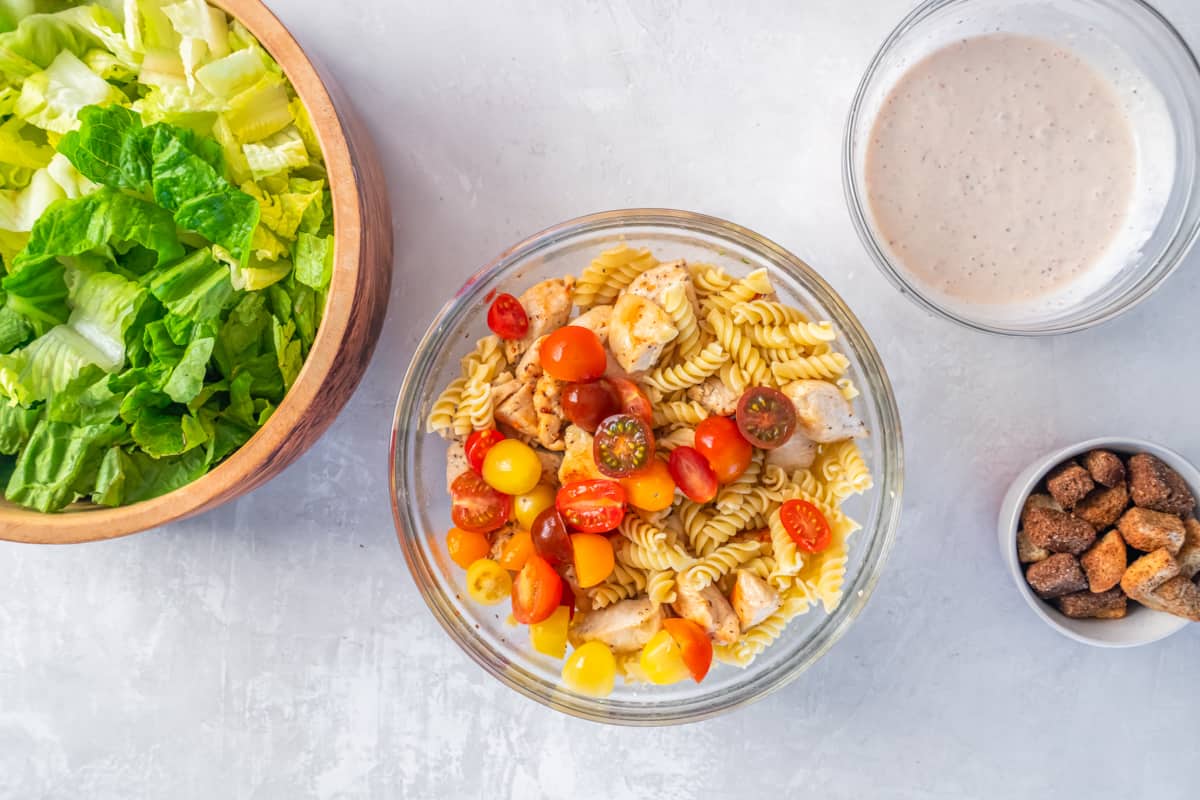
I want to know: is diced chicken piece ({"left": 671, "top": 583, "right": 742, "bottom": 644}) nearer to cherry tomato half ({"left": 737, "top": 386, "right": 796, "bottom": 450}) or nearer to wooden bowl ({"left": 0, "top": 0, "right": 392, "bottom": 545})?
cherry tomato half ({"left": 737, "top": 386, "right": 796, "bottom": 450})

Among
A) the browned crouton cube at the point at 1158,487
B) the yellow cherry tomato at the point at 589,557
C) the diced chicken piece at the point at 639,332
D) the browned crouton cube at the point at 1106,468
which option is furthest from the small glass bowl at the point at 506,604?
the browned crouton cube at the point at 1158,487

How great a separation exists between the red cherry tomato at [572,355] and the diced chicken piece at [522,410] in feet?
0.40

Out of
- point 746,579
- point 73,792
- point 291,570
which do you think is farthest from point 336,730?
point 746,579

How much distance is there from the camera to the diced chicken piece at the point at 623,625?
2.39 meters

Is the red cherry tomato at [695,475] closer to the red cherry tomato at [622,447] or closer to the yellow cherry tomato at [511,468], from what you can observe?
the red cherry tomato at [622,447]

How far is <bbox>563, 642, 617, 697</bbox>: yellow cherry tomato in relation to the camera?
235 centimetres

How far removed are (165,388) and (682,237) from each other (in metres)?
1.51

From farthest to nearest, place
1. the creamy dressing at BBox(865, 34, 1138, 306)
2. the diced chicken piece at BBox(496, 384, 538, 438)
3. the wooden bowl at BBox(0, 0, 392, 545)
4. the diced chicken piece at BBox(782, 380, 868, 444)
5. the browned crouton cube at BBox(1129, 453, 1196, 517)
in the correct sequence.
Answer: the creamy dressing at BBox(865, 34, 1138, 306), the browned crouton cube at BBox(1129, 453, 1196, 517), the diced chicken piece at BBox(496, 384, 538, 438), the diced chicken piece at BBox(782, 380, 868, 444), the wooden bowl at BBox(0, 0, 392, 545)

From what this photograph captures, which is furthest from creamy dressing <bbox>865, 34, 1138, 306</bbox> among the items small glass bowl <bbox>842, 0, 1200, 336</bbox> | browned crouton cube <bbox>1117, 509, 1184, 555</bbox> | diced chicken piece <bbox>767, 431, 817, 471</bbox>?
browned crouton cube <bbox>1117, 509, 1184, 555</bbox>

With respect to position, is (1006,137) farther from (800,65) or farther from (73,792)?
(73,792)

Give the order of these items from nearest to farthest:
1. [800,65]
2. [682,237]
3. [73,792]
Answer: [682,237], [800,65], [73,792]

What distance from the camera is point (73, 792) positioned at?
2957 mm

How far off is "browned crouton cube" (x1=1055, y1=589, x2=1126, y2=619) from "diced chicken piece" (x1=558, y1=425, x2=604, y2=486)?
1.57 meters

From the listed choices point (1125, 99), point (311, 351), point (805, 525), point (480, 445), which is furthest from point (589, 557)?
point (1125, 99)
